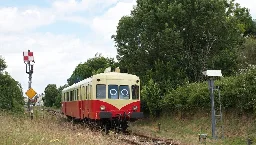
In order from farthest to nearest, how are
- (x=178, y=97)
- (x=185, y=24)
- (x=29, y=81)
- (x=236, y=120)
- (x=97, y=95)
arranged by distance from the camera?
(x=185, y=24), (x=29, y=81), (x=178, y=97), (x=97, y=95), (x=236, y=120)

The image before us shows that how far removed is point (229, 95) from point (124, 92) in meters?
5.05

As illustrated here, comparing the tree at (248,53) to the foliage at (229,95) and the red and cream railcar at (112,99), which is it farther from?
the red and cream railcar at (112,99)

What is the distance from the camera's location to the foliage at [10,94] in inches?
1324

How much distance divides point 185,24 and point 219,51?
3847 mm

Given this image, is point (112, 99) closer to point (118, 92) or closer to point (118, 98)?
point (118, 98)

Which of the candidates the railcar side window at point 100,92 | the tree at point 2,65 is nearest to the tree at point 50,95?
the tree at point 2,65

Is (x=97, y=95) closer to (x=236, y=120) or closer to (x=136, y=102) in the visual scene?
(x=136, y=102)

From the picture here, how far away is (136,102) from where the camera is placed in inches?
800

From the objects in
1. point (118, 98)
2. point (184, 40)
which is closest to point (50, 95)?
point (184, 40)

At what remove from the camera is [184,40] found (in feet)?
106

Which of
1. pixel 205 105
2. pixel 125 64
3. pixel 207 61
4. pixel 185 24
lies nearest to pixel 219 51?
pixel 207 61

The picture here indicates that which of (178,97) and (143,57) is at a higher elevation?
(143,57)

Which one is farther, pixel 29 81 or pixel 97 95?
pixel 29 81

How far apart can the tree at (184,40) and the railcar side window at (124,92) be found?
917cm
